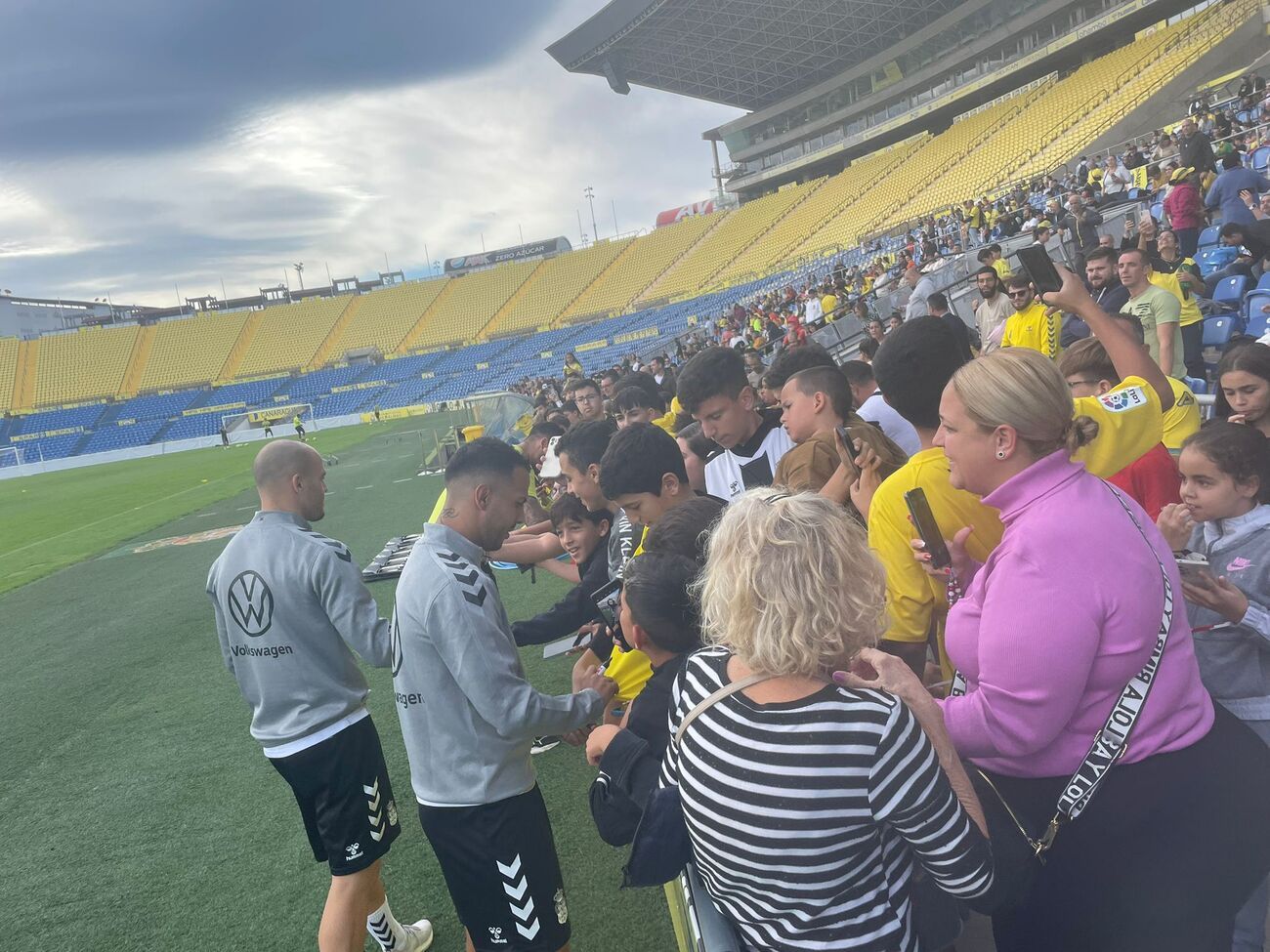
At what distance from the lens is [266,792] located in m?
4.60

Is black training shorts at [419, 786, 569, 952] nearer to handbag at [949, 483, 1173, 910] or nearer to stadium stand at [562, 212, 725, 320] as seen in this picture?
handbag at [949, 483, 1173, 910]

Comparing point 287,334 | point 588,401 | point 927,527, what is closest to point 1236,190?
point 588,401

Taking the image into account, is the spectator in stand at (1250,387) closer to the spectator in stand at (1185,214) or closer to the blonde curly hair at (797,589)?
the blonde curly hair at (797,589)

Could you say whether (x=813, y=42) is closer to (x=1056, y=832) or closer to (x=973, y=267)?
(x=973, y=267)

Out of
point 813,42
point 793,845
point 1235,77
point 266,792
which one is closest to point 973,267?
point 1235,77

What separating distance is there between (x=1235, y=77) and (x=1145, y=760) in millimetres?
26412

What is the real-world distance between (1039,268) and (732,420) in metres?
1.49

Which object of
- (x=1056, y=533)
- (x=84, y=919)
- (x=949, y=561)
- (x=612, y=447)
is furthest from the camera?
(x=84, y=919)

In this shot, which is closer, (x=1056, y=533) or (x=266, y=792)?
(x=1056, y=533)

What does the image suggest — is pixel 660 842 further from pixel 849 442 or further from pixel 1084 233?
pixel 1084 233

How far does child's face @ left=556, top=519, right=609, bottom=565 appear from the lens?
3.60 m

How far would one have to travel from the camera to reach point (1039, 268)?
8.74 feet

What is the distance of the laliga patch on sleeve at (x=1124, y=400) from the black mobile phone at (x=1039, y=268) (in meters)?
0.61

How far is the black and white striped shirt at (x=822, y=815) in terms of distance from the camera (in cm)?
130
